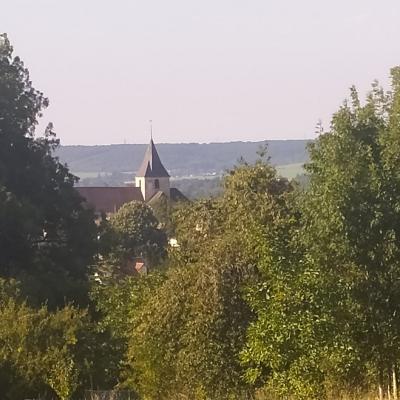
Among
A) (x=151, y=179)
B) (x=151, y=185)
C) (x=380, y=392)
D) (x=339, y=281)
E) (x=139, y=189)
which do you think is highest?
(x=339, y=281)

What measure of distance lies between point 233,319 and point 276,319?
238cm

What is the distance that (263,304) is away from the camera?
55.7 feet

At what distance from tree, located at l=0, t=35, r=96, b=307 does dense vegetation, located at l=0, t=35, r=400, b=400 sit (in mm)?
11595

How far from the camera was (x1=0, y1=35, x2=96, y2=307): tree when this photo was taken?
1442 inches

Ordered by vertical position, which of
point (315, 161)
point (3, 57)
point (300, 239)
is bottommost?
point (300, 239)

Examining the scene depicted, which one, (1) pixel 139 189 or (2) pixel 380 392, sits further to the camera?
(1) pixel 139 189

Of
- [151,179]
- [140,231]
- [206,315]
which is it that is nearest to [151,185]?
[151,179]

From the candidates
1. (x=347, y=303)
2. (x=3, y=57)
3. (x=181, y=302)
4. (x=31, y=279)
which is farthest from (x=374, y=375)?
(x=3, y=57)

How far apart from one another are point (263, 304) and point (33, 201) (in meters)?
23.4

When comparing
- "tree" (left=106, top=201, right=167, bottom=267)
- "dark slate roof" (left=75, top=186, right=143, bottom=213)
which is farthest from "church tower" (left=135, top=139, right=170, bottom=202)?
"tree" (left=106, top=201, right=167, bottom=267)

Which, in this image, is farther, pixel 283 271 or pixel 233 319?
pixel 233 319

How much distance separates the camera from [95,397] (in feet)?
57.8

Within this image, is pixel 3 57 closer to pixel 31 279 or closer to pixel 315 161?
pixel 31 279

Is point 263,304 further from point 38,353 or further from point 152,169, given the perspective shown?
point 152,169
